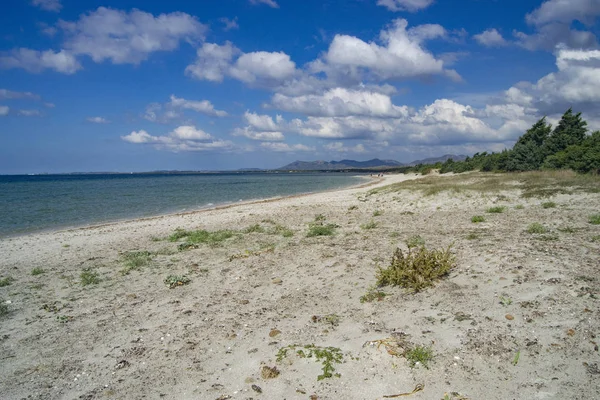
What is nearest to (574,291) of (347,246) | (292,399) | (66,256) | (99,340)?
(292,399)

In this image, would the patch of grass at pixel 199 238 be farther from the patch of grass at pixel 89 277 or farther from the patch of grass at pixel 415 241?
the patch of grass at pixel 415 241

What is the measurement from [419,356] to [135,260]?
33.9 feet

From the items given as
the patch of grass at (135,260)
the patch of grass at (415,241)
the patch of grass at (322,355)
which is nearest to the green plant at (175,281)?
the patch of grass at (135,260)

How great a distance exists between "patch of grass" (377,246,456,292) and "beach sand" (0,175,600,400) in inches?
9.2

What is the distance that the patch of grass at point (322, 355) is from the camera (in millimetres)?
5443

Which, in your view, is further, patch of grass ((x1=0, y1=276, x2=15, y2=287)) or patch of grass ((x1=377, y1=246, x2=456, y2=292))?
patch of grass ((x1=0, y1=276, x2=15, y2=287))

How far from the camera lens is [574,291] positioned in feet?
22.1

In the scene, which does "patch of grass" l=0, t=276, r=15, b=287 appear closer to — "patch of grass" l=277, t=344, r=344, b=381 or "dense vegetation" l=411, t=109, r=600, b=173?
"patch of grass" l=277, t=344, r=344, b=381

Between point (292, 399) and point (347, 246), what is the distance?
785 cm

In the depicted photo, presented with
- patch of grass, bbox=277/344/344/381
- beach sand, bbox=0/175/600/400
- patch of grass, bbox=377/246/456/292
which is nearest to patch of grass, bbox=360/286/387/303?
beach sand, bbox=0/175/600/400

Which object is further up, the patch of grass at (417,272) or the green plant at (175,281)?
the patch of grass at (417,272)

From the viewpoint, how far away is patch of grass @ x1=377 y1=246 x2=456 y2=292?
317 inches

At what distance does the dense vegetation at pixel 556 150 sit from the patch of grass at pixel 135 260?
33427 millimetres

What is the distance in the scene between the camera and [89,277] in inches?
438
